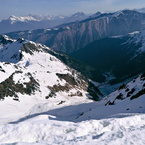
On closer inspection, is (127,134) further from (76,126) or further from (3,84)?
(3,84)

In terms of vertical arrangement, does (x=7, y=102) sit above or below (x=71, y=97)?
above

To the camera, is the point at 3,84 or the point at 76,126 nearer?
the point at 76,126

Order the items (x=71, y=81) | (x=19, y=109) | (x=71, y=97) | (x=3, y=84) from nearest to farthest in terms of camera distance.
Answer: (x=19, y=109), (x=3, y=84), (x=71, y=97), (x=71, y=81)

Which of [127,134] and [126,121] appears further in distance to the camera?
[126,121]

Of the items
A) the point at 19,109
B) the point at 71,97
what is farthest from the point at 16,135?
the point at 71,97

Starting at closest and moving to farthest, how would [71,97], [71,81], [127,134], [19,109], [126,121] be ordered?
[127,134]
[126,121]
[19,109]
[71,97]
[71,81]

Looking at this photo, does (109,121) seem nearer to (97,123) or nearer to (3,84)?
(97,123)

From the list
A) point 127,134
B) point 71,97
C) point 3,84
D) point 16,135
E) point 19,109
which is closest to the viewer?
point 127,134

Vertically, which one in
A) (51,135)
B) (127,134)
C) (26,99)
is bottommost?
(26,99)

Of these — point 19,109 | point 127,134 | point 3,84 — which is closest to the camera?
point 127,134

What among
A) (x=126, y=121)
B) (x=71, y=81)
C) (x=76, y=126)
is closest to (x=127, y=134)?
(x=126, y=121)
